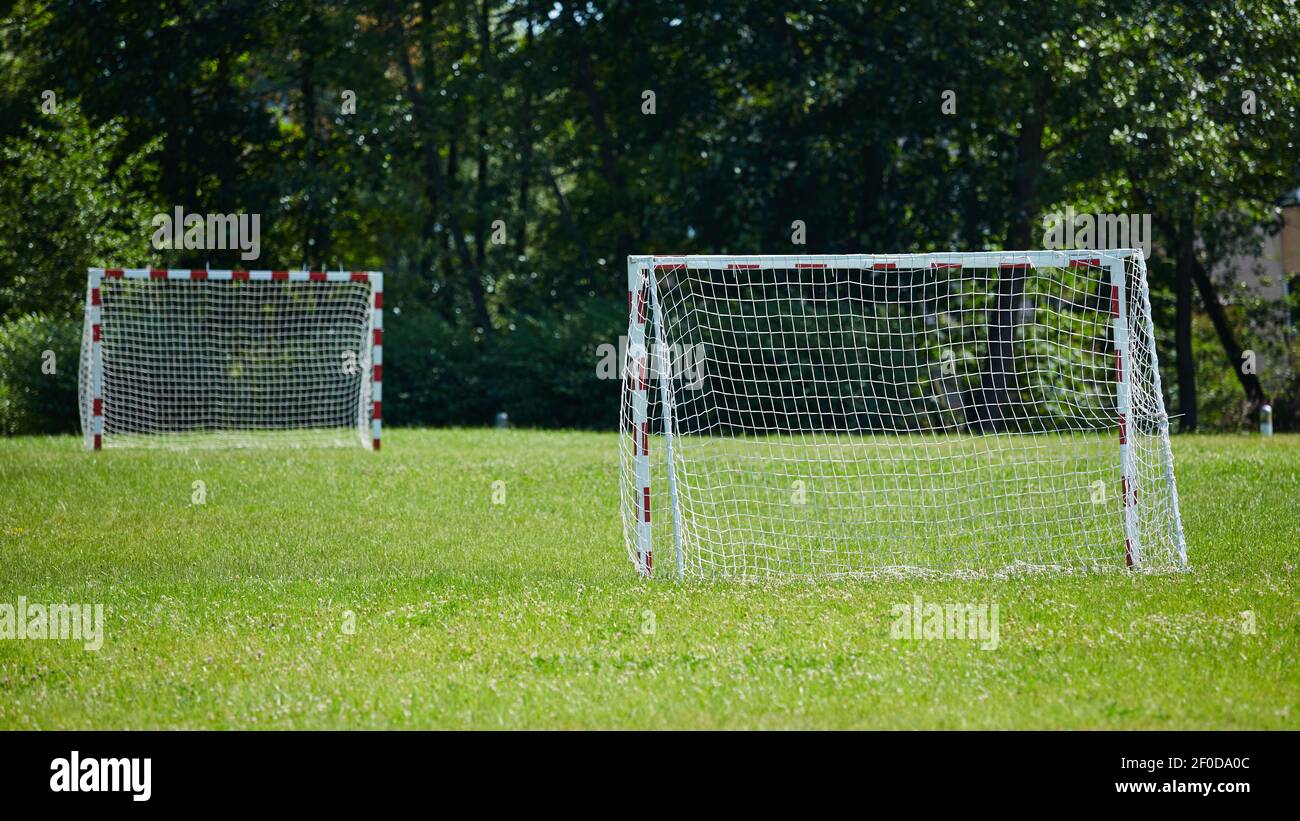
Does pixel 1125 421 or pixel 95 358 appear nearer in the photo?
pixel 1125 421

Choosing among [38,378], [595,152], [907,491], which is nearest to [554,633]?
[907,491]

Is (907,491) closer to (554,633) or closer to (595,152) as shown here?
(554,633)

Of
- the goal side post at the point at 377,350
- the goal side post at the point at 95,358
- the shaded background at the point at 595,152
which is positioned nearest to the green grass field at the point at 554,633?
the goal side post at the point at 95,358

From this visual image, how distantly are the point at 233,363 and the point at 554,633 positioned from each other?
1769 centimetres

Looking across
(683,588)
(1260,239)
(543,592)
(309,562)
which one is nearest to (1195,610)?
(683,588)

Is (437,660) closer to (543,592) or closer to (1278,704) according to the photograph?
(543,592)

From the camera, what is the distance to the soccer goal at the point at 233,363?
2156 cm

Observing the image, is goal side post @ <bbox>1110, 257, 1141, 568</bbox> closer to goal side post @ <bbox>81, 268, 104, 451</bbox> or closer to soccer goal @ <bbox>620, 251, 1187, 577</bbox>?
soccer goal @ <bbox>620, 251, 1187, 577</bbox>

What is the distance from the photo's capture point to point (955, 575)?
945 cm

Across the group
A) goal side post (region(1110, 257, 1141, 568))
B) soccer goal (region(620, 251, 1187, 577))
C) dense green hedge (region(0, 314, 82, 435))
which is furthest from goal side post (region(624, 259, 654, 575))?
dense green hedge (region(0, 314, 82, 435))

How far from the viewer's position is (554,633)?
7.81m

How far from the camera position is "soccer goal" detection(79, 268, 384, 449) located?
70.7 feet

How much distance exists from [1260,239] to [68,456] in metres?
22.4

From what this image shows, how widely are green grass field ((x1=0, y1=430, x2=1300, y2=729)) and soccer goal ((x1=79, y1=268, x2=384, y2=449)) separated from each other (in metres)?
8.41
